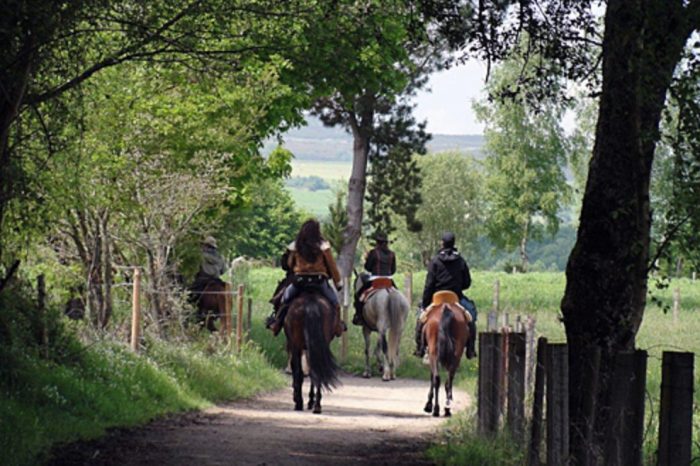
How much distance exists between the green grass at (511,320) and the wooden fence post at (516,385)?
0.17 meters

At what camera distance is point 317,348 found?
780 inches

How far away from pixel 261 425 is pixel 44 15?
23.6 ft

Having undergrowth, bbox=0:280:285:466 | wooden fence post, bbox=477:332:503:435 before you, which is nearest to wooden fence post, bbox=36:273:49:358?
undergrowth, bbox=0:280:285:466

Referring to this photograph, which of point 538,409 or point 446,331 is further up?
point 446,331

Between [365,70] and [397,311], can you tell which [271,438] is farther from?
[397,311]

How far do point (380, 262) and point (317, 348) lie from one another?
9.90 meters

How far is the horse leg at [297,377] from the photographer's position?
20203mm

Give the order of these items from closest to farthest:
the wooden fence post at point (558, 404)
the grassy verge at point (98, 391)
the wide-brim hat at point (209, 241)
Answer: the wooden fence post at point (558, 404), the grassy verge at point (98, 391), the wide-brim hat at point (209, 241)

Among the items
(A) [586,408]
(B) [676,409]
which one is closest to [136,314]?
(A) [586,408]

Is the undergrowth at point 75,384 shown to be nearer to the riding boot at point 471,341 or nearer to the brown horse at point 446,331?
the brown horse at point 446,331

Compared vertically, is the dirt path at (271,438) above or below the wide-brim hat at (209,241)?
below

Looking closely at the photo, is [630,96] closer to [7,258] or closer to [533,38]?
[533,38]

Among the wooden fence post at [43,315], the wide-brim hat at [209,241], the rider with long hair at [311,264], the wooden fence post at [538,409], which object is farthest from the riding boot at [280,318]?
the wooden fence post at [538,409]

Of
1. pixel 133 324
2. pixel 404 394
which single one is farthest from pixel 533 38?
pixel 404 394
